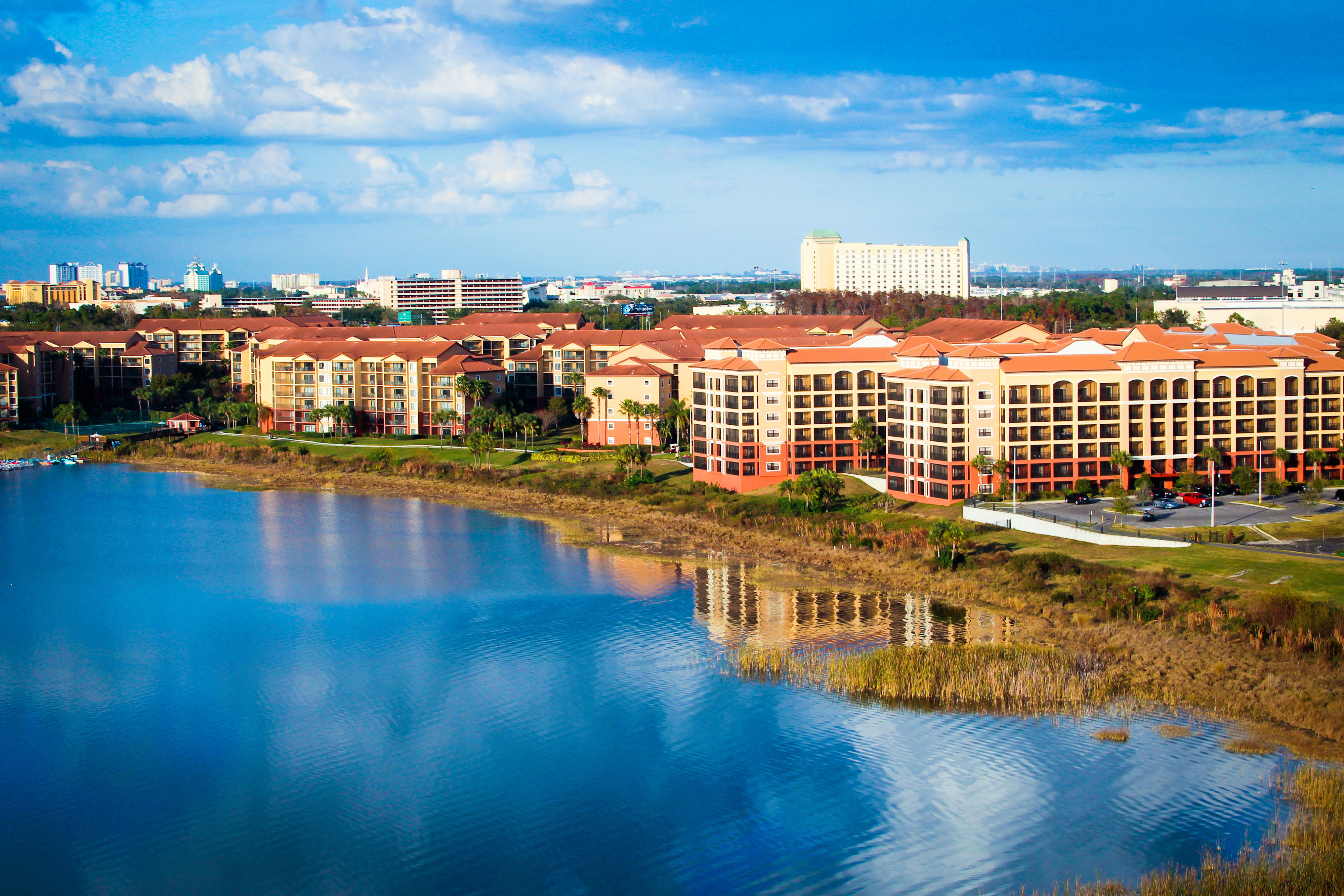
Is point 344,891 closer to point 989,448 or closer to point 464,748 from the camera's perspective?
point 464,748

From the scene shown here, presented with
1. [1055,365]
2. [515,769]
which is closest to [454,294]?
[1055,365]

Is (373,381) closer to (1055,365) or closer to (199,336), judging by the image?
(199,336)

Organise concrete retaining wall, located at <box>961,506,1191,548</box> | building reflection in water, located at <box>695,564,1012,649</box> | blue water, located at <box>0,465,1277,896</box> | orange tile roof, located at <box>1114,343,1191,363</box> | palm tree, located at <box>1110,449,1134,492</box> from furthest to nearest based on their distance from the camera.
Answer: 1. orange tile roof, located at <box>1114,343,1191,363</box>
2. palm tree, located at <box>1110,449,1134,492</box>
3. concrete retaining wall, located at <box>961,506,1191,548</box>
4. building reflection in water, located at <box>695,564,1012,649</box>
5. blue water, located at <box>0,465,1277,896</box>

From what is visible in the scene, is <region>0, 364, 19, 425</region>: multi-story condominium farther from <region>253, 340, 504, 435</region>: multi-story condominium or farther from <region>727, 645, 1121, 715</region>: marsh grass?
<region>727, 645, 1121, 715</region>: marsh grass

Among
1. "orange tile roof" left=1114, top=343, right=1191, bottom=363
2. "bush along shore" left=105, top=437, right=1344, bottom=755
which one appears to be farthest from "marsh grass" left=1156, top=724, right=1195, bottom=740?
"orange tile roof" left=1114, top=343, right=1191, bottom=363

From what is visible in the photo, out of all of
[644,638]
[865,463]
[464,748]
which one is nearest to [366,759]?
[464,748]

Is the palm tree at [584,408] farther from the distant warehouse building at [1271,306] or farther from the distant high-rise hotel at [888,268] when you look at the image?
the distant high-rise hotel at [888,268]
